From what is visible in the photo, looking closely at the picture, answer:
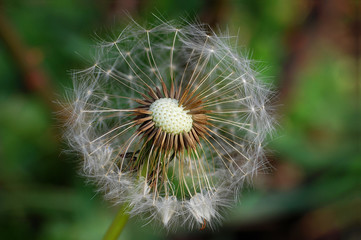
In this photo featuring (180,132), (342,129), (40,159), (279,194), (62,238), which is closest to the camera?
(180,132)

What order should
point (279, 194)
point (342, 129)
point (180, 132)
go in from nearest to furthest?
point (180, 132), point (279, 194), point (342, 129)

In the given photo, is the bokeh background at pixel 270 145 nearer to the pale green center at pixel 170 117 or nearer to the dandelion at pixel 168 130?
the dandelion at pixel 168 130

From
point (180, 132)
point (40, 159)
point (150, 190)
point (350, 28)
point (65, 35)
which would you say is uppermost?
point (350, 28)

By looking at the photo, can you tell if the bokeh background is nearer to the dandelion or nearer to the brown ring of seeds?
the dandelion

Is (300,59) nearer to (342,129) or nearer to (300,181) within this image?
(342,129)

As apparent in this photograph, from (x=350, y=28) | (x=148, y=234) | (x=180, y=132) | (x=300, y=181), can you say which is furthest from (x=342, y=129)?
(x=180, y=132)

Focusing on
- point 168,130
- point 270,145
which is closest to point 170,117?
point 168,130

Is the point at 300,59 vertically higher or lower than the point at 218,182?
higher

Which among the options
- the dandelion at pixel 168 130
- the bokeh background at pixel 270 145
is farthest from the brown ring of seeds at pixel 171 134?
the bokeh background at pixel 270 145
